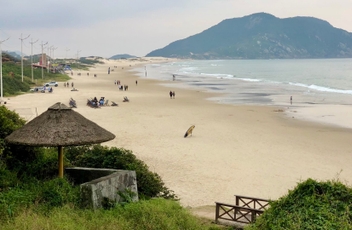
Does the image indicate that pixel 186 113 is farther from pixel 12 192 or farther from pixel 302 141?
pixel 12 192

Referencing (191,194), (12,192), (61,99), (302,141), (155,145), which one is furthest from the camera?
(61,99)

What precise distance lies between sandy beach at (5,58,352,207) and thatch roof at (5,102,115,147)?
422 cm

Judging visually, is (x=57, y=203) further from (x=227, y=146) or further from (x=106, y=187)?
(x=227, y=146)

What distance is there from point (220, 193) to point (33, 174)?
5.95 meters

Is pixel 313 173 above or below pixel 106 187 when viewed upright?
below

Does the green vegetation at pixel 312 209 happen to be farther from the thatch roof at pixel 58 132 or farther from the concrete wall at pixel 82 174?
the thatch roof at pixel 58 132

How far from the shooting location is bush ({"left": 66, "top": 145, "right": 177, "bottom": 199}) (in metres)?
9.93

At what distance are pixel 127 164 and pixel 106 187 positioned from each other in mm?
2037

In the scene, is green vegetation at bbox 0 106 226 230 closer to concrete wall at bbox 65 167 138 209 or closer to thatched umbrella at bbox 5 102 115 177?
concrete wall at bbox 65 167 138 209

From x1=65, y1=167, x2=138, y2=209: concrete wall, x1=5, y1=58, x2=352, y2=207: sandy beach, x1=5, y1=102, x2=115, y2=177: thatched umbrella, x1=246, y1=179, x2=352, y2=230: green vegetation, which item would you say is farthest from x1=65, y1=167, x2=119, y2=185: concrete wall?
x1=246, y1=179, x2=352, y2=230: green vegetation

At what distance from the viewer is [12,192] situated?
7.86 metres

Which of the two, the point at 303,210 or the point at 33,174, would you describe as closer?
the point at 303,210

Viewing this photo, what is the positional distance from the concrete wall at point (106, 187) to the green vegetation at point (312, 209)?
2.91m

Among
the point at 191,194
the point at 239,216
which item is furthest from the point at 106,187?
the point at 191,194
